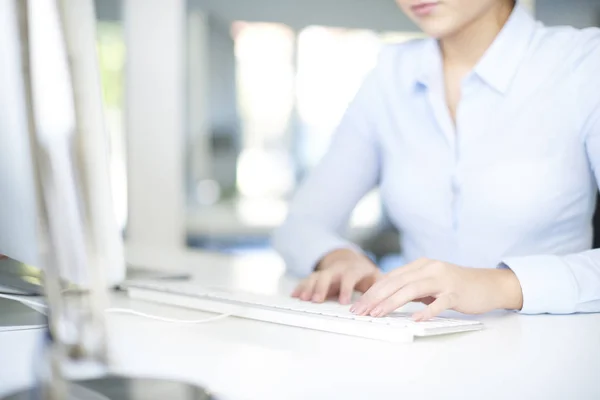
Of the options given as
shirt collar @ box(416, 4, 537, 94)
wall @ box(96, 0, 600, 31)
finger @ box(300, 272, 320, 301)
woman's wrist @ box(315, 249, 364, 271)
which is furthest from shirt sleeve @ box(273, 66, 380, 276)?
wall @ box(96, 0, 600, 31)

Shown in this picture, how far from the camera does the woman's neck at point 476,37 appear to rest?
1.40m

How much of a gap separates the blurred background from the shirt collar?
848 mm

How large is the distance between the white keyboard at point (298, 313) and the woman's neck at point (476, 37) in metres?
0.64

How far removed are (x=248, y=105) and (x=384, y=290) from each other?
1.58m

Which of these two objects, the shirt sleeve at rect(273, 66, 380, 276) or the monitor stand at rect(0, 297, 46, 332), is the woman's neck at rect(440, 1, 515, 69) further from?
the monitor stand at rect(0, 297, 46, 332)

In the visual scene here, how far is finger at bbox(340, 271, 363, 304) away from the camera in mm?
1027

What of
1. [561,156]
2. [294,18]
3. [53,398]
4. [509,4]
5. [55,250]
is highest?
[294,18]

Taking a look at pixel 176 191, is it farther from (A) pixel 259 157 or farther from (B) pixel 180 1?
(B) pixel 180 1

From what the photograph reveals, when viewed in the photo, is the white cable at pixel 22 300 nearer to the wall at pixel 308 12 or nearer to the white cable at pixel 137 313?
the white cable at pixel 137 313

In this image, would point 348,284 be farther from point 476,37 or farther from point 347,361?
point 476,37

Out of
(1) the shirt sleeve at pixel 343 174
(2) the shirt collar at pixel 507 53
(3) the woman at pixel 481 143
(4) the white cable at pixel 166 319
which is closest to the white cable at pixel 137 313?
(4) the white cable at pixel 166 319

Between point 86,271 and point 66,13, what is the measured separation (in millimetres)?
178

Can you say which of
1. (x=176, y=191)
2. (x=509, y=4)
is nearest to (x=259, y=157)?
(x=176, y=191)

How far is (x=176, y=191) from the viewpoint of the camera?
2.38 metres
